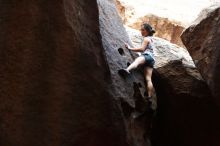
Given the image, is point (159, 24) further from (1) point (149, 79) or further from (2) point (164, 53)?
(1) point (149, 79)

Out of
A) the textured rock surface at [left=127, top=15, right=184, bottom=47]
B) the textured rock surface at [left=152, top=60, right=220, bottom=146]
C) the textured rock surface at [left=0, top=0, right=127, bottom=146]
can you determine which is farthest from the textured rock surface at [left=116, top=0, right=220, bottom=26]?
the textured rock surface at [left=0, top=0, right=127, bottom=146]

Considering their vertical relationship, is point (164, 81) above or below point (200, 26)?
below

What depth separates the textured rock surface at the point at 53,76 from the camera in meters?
7.12

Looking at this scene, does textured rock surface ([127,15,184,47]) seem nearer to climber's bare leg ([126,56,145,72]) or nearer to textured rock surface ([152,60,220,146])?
textured rock surface ([152,60,220,146])

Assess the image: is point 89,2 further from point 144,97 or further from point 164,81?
point 164,81

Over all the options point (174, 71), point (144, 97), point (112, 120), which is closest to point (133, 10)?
point (174, 71)

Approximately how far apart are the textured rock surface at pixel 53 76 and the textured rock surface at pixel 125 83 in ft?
1.99

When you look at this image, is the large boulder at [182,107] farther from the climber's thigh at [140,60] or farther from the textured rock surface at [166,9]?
the textured rock surface at [166,9]

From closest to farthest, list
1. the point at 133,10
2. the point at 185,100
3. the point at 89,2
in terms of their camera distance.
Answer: the point at 89,2
the point at 185,100
the point at 133,10

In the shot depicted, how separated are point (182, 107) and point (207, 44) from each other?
1793 millimetres

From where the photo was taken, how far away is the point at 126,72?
28.6 feet

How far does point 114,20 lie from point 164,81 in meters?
1.97

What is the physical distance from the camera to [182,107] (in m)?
10.2

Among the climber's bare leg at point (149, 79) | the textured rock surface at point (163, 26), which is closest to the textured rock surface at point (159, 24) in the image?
the textured rock surface at point (163, 26)
